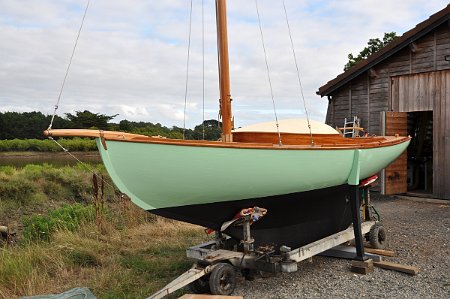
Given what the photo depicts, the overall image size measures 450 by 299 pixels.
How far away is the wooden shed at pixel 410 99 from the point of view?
10.9m

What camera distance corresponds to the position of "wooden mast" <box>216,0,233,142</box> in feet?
17.6

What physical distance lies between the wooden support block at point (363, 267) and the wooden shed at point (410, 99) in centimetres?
670

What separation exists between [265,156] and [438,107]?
27.7 ft

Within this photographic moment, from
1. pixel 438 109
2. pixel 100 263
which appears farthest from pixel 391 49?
pixel 100 263

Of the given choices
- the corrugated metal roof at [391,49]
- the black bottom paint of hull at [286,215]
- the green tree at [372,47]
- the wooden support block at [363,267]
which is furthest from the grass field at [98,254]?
the green tree at [372,47]

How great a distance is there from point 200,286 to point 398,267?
251cm

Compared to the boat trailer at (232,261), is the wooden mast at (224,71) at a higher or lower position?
higher

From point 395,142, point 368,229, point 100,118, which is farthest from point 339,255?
point 100,118

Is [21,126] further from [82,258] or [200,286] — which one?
[200,286]

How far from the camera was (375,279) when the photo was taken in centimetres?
510

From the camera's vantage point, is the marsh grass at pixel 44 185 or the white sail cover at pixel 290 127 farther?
the marsh grass at pixel 44 185

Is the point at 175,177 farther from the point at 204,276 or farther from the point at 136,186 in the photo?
the point at 204,276

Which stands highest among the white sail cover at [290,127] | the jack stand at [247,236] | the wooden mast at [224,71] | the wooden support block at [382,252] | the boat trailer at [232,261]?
the wooden mast at [224,71]

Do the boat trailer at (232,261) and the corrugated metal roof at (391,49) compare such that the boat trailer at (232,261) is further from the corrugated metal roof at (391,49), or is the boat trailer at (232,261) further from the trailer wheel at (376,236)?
the corrugated metal roof at (391,49)
